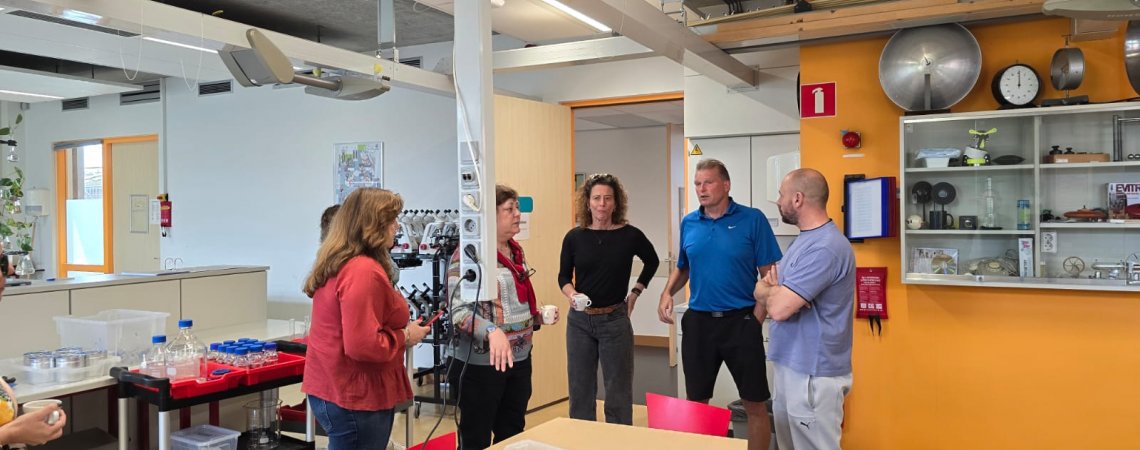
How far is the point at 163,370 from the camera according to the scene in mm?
3504

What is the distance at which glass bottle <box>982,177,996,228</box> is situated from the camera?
164 inches

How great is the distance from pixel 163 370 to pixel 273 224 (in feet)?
15.6

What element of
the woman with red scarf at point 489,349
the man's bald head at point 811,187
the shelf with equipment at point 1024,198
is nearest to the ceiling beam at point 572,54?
the man's bald head at point 811,187

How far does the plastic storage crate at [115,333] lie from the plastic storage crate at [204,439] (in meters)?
0.41

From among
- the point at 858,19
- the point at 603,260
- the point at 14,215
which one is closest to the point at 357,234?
the point at 603,260

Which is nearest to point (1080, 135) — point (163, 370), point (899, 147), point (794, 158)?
point (899, 147)

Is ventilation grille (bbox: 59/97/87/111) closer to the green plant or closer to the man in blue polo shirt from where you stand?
the green plant

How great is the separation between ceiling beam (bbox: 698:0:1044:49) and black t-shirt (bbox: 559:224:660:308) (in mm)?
1196

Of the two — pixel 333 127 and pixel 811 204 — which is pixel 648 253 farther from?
pixel 333 127

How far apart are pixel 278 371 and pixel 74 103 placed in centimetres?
762

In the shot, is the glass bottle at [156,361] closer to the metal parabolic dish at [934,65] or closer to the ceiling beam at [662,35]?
the ceiling beam at [662,35]

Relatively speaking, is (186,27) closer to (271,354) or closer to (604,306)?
(271,354)

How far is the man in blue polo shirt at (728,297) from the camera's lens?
154 inches

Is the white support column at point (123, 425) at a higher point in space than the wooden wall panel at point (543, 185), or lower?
lower
